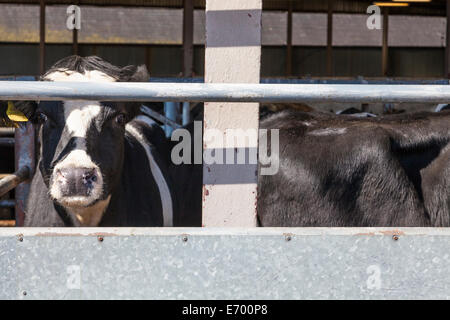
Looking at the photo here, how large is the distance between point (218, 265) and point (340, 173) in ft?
5.67

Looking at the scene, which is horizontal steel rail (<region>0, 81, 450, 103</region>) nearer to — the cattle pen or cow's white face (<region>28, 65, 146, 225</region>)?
the cattle pen

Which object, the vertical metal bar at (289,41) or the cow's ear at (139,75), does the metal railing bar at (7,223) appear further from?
the vertical metal bar at (289,41)

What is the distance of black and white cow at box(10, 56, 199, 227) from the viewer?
2885 millimetres

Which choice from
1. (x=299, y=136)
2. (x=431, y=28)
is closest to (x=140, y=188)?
(x=299, y=136)

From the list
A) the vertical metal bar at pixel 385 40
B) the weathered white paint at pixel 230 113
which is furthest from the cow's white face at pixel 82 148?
the vertical metal bar at pixel 385 40

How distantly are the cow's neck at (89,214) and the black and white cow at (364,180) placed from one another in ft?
2.54

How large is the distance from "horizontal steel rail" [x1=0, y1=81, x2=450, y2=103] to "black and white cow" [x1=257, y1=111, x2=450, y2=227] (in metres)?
1.57

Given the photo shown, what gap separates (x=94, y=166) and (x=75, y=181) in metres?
0.12

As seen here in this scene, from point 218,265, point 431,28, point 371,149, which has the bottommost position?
point 218,265

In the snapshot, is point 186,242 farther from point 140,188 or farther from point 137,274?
point 140,188

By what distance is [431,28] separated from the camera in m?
15.7

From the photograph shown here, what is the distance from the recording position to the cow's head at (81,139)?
2850 mm

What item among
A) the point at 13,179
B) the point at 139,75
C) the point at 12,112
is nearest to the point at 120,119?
the point at 139,75

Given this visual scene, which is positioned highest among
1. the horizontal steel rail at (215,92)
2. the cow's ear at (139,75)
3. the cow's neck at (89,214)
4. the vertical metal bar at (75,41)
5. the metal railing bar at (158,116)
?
the vertical metal bar at (75,41)
